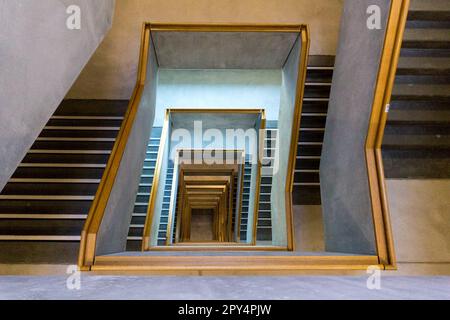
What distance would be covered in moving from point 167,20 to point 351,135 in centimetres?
362

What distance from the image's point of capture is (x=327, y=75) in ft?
17.3

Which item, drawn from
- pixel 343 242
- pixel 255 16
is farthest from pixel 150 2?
pixel 343 242

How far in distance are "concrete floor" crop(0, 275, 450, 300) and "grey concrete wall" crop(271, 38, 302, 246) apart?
2621mm

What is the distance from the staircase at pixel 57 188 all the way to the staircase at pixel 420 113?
3691 millimetres

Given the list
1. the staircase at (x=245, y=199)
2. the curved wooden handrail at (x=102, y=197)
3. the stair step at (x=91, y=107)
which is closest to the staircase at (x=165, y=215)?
the staircase at (x=245, y=199)

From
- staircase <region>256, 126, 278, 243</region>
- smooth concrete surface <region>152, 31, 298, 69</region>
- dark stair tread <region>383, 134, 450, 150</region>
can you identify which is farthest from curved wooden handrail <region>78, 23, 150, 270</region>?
staircase <region>256, 126, 278, 243</region>

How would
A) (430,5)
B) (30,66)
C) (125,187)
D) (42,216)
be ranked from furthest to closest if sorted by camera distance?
(125,187)
(430,5)
(42,216)
(30,66)

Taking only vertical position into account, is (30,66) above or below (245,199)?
below

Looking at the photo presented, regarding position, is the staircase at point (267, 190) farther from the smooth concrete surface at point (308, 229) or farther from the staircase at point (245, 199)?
the smooth concrete surface at point (308, 229)

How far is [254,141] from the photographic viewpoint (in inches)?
379

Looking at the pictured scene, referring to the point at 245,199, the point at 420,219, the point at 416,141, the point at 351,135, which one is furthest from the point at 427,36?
the point at 245,199

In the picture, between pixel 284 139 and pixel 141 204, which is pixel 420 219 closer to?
pixel 284 139

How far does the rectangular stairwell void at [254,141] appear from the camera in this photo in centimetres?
281

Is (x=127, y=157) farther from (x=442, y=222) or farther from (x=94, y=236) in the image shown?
(x=442, y=222)
